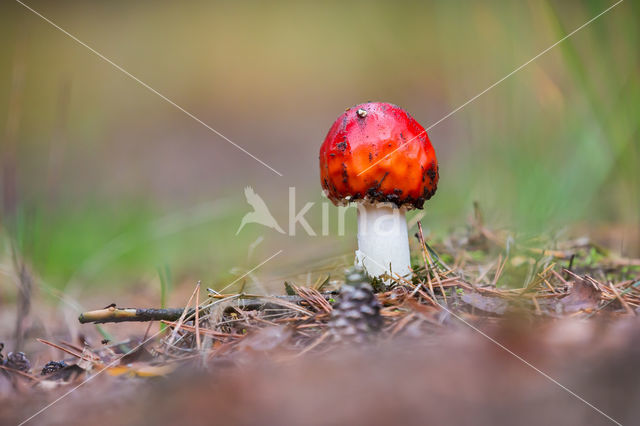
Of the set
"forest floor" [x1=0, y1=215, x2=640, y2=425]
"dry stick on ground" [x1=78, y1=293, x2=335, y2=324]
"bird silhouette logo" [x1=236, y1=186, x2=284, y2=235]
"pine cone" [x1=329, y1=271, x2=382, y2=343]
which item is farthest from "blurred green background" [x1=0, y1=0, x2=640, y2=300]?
"pine cone" [x1=329, y1=271, x2=382, y2=343]

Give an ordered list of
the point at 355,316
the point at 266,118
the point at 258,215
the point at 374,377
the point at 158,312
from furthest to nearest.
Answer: the point at 266,118, the point at 258,215, the point at 158,312, the point at 355,316, the point at 374,377

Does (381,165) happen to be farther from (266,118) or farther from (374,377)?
(266,118)

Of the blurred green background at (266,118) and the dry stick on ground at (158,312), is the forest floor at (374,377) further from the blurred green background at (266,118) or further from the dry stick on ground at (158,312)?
the blurred green background at (266,118)

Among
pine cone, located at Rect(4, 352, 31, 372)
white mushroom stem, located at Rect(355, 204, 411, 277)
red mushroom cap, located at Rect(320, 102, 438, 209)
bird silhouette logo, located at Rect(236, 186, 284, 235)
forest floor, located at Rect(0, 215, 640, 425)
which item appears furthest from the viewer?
A: bird silhouette logo, located at Rect(236, 186, 284, 235)

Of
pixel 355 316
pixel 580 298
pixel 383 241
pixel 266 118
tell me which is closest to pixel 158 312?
pixel 355 316

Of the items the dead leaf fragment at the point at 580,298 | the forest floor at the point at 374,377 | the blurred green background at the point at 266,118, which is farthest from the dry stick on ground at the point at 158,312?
the dead leaf fragment at the point at 580,298

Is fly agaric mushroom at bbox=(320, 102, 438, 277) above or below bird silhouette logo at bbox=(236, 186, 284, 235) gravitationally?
above

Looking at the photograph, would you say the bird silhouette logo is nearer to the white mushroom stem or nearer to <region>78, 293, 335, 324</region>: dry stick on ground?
the white mushroom stem
